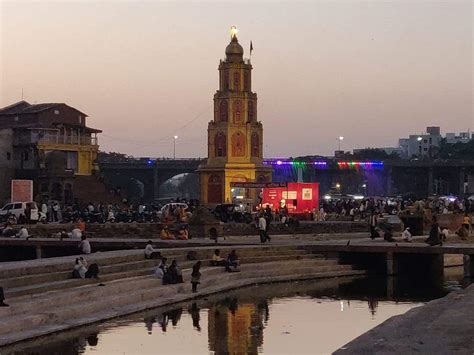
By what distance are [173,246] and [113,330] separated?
18.2m

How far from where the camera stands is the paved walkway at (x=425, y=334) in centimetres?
2017

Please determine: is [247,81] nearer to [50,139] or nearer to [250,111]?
[250,111]

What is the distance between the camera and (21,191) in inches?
2295

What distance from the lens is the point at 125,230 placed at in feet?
173

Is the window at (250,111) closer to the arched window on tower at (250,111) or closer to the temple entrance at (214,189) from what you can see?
the arched window on tower at (250,111)

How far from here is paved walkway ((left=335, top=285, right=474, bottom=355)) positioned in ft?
66.2

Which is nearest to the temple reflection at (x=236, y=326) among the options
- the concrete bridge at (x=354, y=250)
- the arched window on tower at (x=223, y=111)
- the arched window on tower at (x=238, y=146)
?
the concrete bridge at (x=354, y=250)

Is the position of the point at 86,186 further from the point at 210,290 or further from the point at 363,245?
the point at 210,290

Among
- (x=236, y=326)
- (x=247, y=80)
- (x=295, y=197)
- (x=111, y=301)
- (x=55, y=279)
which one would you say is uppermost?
(x=247, y=80)

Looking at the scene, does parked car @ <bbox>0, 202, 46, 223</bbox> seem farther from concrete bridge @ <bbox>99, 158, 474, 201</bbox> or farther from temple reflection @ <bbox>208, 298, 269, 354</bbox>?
concrete bridge @ <bbox>99, 158, 474, 201</bbox>

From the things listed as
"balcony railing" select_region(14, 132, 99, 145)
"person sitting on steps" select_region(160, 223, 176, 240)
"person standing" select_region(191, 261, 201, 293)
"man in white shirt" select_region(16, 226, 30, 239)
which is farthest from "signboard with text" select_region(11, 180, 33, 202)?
"person standing" select_region(191, 261, 201, 293)

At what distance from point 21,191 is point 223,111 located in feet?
75.6

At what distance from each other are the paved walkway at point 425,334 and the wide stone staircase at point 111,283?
26.4 ft

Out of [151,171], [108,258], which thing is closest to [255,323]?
[108,258]
